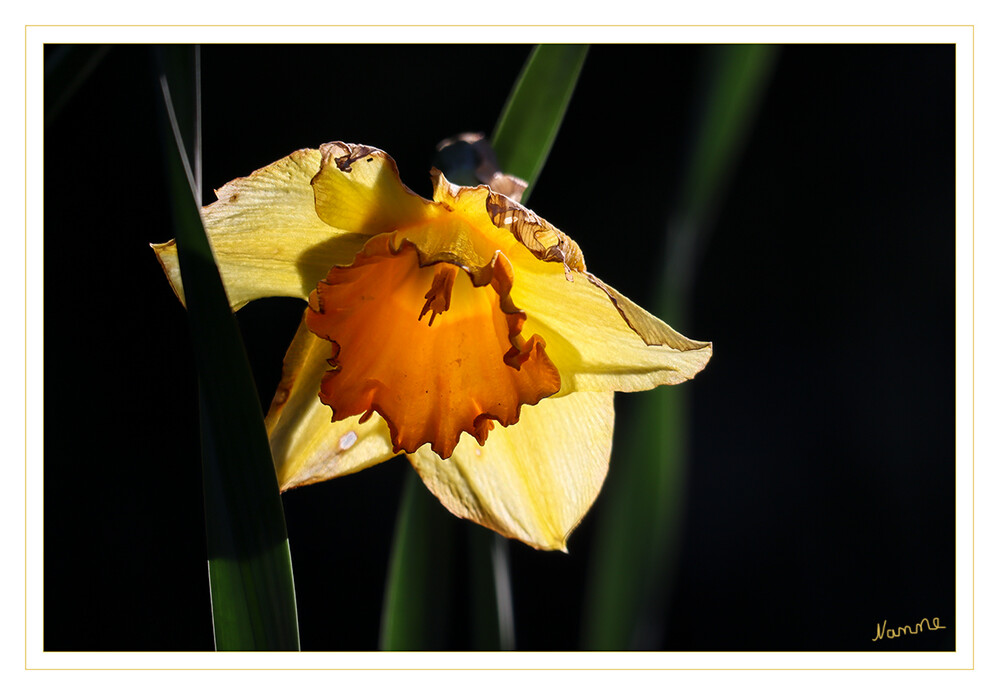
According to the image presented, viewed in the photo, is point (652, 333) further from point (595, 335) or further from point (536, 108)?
point (536, 108)

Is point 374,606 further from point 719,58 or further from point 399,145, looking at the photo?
point 719,58

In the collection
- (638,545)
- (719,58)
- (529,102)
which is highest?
(719,58)

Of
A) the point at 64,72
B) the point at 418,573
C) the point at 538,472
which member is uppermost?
the point at 64,72

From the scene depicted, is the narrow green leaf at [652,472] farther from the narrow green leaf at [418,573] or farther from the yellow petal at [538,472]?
the narrow green leaf at [418,573]

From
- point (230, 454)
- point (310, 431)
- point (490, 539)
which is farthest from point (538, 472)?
point (230, 454)

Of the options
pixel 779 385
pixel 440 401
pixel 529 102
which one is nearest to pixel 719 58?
pixel 529 102
